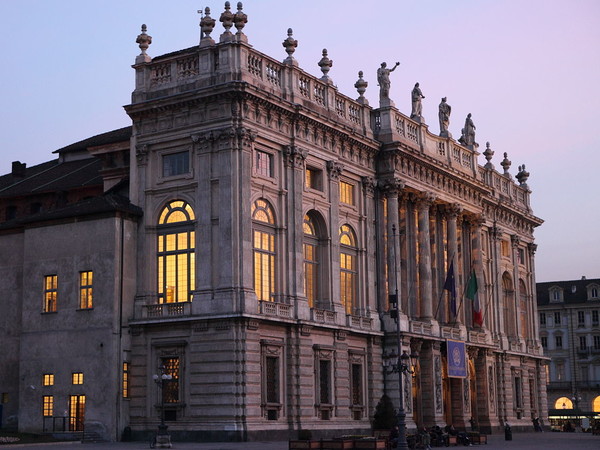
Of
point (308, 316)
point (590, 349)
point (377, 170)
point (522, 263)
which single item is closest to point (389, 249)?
point (377, 170)

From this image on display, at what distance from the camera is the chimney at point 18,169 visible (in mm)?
78688

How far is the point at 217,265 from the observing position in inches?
2242

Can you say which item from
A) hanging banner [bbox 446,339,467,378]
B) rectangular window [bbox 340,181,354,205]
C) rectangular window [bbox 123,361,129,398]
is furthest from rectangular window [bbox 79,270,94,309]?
hanging banner [bbox 446,339,467,378]

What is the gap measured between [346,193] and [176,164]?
1369cm

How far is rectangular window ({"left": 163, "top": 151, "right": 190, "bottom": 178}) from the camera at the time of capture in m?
59.6

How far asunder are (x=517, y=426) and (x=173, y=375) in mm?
43380

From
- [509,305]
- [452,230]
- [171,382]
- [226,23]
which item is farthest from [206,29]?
[509,305]

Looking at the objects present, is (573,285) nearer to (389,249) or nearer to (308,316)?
(389,249)

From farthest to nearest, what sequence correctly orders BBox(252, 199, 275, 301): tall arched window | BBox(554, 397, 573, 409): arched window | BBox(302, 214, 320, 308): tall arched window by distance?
BBox(554, 397, 573, 409): arched window < BBox(302, 214, 320, 308): tall arched window < BBox(252, 199, 275, 301): tall arched window

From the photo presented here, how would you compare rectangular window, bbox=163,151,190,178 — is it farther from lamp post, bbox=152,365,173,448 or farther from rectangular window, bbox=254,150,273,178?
lamp post, bbox=152,365,173,448

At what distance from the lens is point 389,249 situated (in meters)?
71.3

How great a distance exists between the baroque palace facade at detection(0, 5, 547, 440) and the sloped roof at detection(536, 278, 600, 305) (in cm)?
8523

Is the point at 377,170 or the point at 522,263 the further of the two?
the point at 522,263

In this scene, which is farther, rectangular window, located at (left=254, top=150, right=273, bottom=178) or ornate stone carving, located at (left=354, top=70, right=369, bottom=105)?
ornate stone carving, located at (left=354, top=70, right=369, bottom=105)
